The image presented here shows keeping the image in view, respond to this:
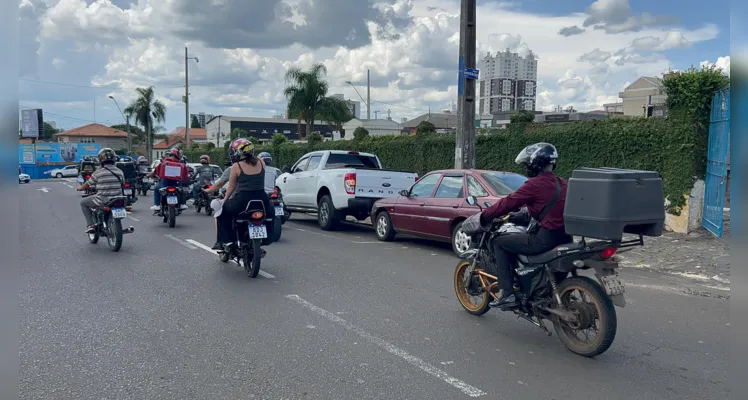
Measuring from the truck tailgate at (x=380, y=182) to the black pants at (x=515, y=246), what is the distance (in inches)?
304

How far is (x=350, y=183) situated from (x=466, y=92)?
3629 mm

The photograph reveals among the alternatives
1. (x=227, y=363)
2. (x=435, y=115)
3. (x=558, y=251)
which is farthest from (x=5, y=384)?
(x=435, y=115)

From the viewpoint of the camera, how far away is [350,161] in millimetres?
14766

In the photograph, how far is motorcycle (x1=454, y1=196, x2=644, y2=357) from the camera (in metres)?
4.74

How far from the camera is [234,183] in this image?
27.0 feet

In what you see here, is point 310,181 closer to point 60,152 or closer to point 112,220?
point 112,220

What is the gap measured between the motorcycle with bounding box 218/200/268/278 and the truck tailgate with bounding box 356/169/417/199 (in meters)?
5.05

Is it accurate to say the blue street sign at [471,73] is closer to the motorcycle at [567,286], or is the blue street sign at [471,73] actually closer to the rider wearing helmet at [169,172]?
the rider wearing helmet at [169,172]

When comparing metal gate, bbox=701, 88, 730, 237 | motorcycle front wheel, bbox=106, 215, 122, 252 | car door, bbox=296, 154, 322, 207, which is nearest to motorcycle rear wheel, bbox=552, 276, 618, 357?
metal gate, bbox=701, 88, 730, 237

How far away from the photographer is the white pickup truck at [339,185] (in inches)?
525

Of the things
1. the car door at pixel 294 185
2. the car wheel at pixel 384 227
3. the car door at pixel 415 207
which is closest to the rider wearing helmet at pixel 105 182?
the car wheel at pixel 384 227

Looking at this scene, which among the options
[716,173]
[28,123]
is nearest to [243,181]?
[28,123]

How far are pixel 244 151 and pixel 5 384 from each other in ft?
21.1

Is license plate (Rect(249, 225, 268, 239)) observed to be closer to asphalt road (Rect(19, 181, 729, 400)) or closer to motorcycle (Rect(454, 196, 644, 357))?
asphalt road (Rect(19, 181, 729, 400))
